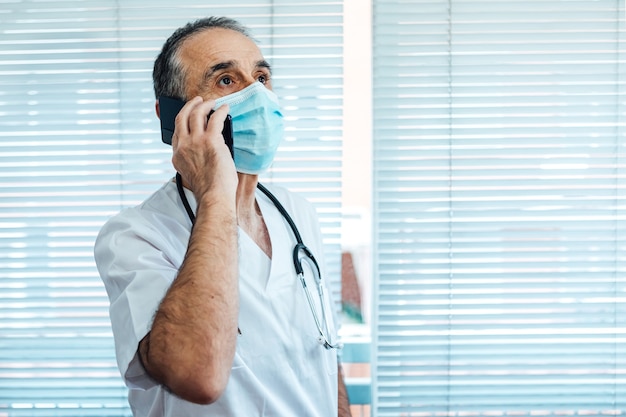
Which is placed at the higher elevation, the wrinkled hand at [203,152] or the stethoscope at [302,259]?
the wrinkled hand at [203,152]

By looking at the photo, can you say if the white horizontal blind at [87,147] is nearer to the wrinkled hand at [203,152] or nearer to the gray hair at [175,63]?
the gray hair at [175,63]

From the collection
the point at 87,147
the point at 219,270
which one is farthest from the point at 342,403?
the point at 87,147

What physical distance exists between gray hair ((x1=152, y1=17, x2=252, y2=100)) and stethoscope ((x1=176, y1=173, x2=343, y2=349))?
0.61ft

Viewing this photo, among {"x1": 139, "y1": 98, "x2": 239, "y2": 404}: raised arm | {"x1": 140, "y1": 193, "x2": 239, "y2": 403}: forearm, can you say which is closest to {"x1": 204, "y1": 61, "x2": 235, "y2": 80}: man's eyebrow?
{"x1": 139, "y1": 98, "x2": 239, "y2": 404}: raised arm

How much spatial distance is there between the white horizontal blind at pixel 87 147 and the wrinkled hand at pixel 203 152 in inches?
25.8

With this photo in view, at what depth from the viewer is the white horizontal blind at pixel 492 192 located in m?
1.78

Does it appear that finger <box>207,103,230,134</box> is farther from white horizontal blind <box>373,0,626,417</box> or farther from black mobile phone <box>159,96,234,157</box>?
white horizontal blind <box>373,0,626,417</box>

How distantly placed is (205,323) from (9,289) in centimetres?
112

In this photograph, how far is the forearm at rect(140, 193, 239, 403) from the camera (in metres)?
0.93

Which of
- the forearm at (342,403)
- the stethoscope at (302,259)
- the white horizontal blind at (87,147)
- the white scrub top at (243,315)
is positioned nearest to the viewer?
the white scrub top at (243,315)

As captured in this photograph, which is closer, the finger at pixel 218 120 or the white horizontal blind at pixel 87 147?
the finger at pixel 218 120

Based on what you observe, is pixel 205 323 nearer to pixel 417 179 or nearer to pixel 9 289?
pixel 417 179

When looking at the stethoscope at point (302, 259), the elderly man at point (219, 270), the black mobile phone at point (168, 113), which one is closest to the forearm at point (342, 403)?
the elderly man at point (219, 270)

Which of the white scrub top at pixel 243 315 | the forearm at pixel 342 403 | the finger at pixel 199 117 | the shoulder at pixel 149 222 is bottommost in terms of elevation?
the forearm at pixel 342 403
